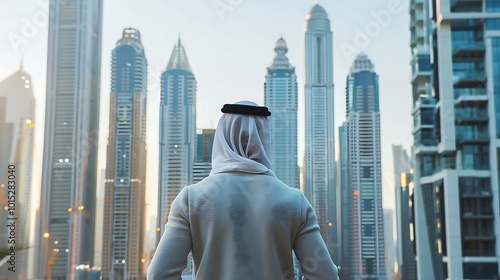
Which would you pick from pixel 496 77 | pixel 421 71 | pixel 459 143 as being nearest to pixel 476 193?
pixel 459 143

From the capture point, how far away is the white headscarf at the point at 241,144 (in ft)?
2.44

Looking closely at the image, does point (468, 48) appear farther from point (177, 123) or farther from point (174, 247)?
point (174, 247)

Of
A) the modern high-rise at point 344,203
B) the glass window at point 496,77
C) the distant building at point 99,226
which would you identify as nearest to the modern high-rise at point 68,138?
the distant building at point 99,226

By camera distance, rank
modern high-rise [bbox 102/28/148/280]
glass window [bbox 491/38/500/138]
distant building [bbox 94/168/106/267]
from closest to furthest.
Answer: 1. glass window [bbox 491/38/500/138]
2. distant building [bbox 94/168/106/267]
3. modern high-rise [bbox 102/28/148/280]

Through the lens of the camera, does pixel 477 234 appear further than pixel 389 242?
No

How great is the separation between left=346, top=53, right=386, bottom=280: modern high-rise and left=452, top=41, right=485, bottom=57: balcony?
2.42 m

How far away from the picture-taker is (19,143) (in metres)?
13.1

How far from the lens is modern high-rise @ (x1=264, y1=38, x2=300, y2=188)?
14.8m

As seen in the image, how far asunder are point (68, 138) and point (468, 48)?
910cm

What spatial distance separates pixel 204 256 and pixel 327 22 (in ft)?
52.9

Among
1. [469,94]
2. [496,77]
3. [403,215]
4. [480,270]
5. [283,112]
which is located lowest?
[480,270]

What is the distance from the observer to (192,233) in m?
0.73

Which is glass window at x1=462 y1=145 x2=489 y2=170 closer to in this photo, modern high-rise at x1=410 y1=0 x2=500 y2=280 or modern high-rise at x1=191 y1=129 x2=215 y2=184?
modern high-rise at x1=410 y1=0 x2=500 y2=280

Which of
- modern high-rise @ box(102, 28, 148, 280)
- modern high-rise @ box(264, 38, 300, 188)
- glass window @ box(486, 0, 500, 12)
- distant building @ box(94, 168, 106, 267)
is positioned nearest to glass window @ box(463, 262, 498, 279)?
modern high-rise @ box(264, 38, 300, 188)
